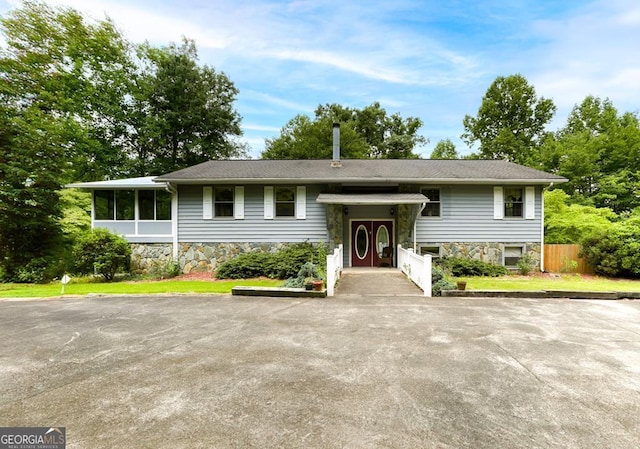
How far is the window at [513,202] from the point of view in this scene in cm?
1276

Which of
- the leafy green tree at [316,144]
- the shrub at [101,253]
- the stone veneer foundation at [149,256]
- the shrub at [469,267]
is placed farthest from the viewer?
the leafy green tree at [316,144]

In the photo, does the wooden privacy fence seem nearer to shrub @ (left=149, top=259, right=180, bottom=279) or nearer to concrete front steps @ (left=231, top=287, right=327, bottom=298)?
concrete front steps @ (left=231, top=287, right=327, bottom=298)

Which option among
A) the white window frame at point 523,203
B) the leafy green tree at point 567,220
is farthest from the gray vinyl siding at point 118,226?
the leafy green tree at point 567,220

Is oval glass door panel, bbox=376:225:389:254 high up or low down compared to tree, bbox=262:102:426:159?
down

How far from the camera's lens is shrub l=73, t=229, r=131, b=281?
433 inches

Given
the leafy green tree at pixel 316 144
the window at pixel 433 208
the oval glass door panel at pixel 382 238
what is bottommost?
the oval glass door panel at pixel 382 238

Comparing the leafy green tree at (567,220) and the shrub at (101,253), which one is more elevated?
the leafy green tree at (567,220)

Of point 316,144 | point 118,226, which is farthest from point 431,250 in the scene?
point 316,144

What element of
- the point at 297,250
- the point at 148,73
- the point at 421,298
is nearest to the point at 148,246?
the point at 297,250

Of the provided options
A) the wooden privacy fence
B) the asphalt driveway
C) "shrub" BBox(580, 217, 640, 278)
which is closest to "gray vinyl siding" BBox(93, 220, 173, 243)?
the asphalt driveway

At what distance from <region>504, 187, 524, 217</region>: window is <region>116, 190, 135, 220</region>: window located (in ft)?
55.7

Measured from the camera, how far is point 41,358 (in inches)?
159

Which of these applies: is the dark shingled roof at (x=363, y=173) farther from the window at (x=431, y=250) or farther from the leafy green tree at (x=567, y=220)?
the leafy green tree at (x=567, y=220)

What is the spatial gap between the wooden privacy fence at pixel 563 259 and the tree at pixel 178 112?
A: 22.3 m
